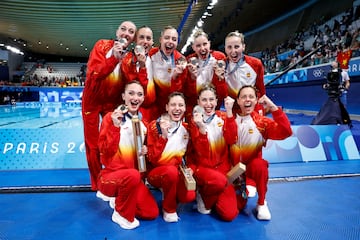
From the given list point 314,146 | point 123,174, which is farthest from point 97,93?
point 314,146

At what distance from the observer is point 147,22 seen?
16.6 meters

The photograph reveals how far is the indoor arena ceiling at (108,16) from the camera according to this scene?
44.2 ft

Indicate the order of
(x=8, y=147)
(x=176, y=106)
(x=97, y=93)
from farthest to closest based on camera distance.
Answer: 1. (x=8, y=147)
2. (x=97, y=93)
3. (x=176, y=106)

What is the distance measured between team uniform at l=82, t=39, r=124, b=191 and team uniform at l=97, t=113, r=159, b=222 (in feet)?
1.60

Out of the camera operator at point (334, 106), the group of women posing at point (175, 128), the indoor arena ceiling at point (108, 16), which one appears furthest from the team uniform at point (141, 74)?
the indoor arena ceiling at point (108, 16)

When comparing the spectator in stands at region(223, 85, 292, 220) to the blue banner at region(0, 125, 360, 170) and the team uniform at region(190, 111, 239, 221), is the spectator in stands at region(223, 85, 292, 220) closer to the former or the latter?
the team uniform at region(190, 111, 239, 221)

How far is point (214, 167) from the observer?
2.59 metres

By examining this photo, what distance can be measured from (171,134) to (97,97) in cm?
93

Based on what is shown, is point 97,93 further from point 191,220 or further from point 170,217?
point 191,220

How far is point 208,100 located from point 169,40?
739 millimetres

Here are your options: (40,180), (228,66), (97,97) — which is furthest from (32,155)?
(228,66)

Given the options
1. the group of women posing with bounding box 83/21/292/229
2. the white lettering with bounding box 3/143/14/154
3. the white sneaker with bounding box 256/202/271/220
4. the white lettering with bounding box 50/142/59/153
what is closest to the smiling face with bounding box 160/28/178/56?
the group of women posing with bounding box 83/21/292/229

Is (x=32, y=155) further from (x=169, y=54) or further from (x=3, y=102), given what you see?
(x=3, y=102)

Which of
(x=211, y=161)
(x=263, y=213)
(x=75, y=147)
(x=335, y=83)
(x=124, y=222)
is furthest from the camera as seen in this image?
(x=335, y=83)
